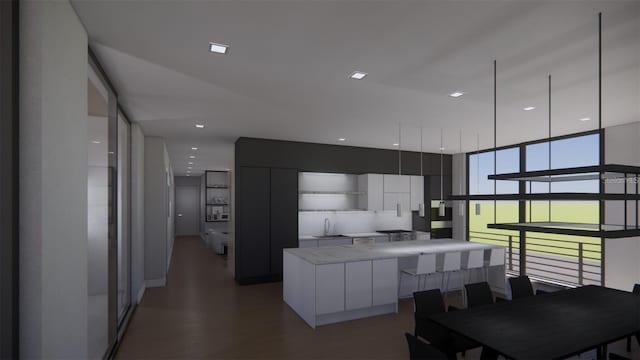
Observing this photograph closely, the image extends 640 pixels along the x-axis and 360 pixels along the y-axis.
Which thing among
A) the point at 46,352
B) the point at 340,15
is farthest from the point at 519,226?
the point at 46,352

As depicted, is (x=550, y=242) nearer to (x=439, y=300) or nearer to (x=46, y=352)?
(x=439, y=300)

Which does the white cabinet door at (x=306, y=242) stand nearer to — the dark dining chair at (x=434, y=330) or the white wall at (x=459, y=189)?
the white wall at (x=459, y=189)

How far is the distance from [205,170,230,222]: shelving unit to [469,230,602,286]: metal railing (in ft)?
30.8

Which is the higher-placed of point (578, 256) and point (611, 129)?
point (611, 129)

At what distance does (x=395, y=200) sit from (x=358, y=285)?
3.54 m

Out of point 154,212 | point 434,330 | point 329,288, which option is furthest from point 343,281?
point 154,212

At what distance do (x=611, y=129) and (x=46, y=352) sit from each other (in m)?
7.03

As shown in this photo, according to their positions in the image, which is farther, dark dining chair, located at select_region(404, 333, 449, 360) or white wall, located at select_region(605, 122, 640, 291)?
white wall, located at select_region(605, 122, 640, 291)

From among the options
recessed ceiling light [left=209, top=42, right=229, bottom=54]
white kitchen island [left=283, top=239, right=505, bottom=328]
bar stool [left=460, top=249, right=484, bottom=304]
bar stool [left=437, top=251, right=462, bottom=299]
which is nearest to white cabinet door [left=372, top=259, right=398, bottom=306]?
white kitchen island [left=283, top=239, right=505, bottom=328]

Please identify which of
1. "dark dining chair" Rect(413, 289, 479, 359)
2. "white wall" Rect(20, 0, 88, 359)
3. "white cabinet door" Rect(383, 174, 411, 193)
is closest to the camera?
"white wall" Rect(20, 0, 88, 359)

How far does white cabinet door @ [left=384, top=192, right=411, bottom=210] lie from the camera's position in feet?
24.7

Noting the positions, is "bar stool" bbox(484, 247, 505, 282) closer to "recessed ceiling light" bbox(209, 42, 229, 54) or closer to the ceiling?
the ceiling

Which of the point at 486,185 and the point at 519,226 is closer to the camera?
the point at 519,226

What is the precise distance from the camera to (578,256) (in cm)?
587
